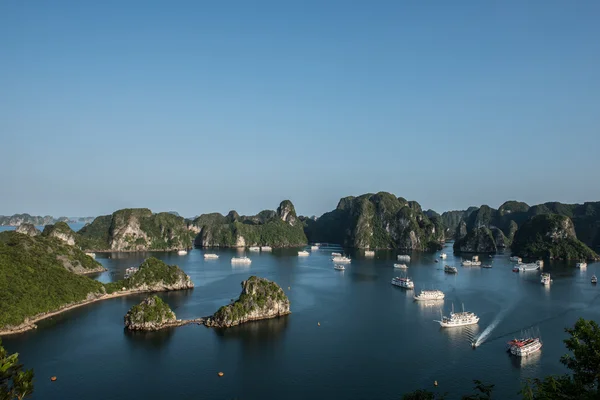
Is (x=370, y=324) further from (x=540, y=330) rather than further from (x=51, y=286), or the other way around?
(x=51, y=286)

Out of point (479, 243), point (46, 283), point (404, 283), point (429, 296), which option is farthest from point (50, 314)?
point (479, 243)

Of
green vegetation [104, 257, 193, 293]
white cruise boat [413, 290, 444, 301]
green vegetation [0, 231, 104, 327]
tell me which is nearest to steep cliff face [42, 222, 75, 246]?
green vegetation [0, 231, 104, 327]

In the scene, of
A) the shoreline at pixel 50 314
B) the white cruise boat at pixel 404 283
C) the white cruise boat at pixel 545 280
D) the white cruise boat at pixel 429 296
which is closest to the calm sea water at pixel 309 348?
the shoreline at pixel 50 314

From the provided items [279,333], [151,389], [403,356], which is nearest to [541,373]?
[403,356]

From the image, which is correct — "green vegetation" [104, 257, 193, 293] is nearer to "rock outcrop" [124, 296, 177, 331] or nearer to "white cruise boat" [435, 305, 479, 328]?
"rock outcrop" [124, 296, 177, 331]

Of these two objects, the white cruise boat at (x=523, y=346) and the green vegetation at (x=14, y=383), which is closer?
the green vegetation at (x=14, y=383)

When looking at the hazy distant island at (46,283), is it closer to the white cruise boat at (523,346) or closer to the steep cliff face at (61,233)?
the steep cliff face at (61,233)
